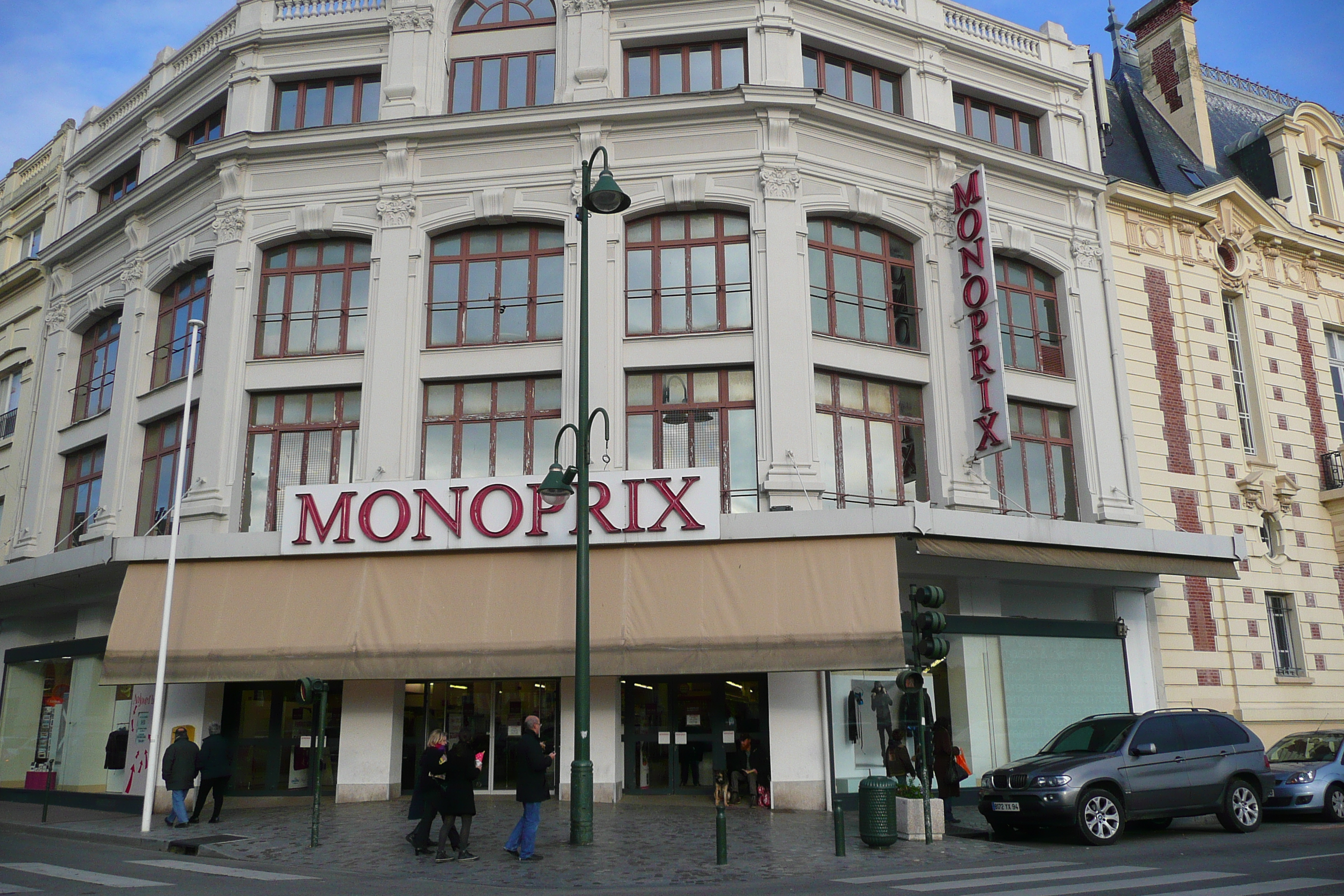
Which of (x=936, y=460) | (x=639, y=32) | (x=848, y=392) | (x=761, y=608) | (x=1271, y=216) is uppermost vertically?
(x=639, y=32)

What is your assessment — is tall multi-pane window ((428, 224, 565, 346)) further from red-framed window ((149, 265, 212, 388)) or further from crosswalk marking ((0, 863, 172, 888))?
crosswalk marking ((0, 863, 172, 888))

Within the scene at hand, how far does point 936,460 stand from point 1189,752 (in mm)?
7334

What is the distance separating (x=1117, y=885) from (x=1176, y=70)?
24.8 meters

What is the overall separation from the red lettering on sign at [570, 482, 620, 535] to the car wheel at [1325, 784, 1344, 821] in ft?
37.1

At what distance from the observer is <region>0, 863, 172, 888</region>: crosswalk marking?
10.2 m

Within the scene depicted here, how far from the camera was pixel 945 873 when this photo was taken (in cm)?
1113

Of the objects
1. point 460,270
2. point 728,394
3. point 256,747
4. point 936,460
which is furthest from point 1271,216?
point 256,747

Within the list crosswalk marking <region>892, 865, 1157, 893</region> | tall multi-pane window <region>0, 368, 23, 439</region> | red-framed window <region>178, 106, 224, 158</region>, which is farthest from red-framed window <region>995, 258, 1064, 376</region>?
tall multi-pane window <region>0, 368, 23, 439</region>

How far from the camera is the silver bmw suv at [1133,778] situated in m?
13.2

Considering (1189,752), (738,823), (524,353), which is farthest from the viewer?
(524,353)

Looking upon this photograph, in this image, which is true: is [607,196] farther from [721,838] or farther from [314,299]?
[314,299]

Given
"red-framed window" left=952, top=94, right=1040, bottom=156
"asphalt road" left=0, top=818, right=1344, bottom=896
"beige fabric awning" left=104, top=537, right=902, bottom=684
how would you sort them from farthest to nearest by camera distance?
"red-framed window" left=952, top=94, right=1040, bottom=156 < "beige fabric awning" left=104, top=537, right=902, bottom=684 < "asphalt road" left=0, top=818, right=1344, bottom=896

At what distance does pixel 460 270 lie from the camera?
20.9 metres

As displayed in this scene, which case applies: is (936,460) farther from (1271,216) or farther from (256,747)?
(256,747)
